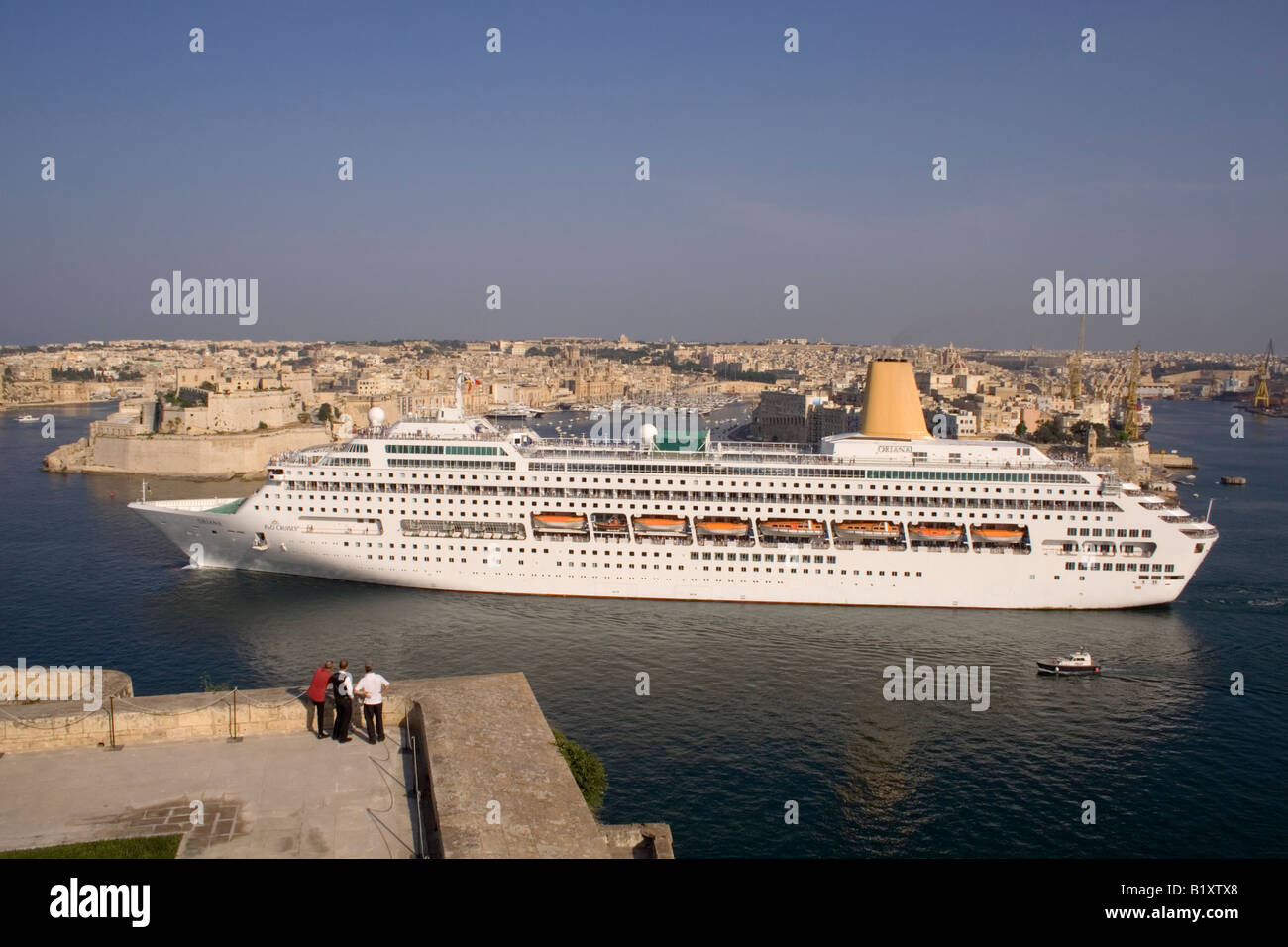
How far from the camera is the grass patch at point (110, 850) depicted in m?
5.74

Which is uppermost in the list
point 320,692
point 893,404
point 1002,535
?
point 893,404

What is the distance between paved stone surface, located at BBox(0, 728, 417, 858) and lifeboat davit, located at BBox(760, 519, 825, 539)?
15680mm

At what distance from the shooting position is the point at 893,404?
2534 cm

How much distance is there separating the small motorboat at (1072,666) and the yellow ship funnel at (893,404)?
7947mm

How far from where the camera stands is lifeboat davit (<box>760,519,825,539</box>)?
73.9 feet

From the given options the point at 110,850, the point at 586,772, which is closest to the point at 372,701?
the point at 110,850

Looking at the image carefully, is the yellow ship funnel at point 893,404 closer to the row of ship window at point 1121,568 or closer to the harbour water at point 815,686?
the row of ship window at point 1121,568

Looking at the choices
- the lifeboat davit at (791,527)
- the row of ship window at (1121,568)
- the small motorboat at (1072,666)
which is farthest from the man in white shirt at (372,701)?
the row of ship window at (1121,568)

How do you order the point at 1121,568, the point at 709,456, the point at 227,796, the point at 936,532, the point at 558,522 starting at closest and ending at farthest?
the point at 227,796, the point at 1121,568, the point at 936,532, the point at 558,522, the point at 709,456

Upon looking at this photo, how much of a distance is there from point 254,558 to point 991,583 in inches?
696

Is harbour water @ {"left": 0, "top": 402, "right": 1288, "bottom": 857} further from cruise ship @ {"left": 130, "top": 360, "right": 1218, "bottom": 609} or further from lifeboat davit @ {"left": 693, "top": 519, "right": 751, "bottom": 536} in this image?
lifeboat davit @ {"left": 693, "top": 519, "right": 751, "bottom": 536}

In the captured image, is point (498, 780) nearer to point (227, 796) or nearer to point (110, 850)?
point (227, 796)

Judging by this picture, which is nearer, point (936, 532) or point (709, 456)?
point (936, 532)

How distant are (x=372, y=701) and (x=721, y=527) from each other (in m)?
15.6
